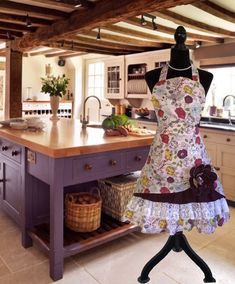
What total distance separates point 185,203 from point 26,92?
6175 millimetres

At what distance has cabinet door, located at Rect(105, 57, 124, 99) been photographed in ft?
17.6

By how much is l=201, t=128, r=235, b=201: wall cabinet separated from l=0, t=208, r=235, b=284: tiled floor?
95 cm

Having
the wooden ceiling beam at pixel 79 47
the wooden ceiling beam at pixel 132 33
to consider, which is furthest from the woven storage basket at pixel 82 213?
the wooden ceiling beam at pixel 79 47

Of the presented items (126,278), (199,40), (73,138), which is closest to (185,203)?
(126,278)

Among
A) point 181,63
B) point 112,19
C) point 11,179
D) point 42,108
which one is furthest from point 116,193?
point 42,108

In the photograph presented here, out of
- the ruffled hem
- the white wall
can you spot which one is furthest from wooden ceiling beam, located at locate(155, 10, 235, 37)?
the white wall

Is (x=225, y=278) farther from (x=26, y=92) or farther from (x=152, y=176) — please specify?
(x=26, y=92)

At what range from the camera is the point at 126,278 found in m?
2.06

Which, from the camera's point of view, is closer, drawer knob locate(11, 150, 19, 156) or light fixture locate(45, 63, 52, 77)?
drawer knob locate(11, 150, 19, 156)

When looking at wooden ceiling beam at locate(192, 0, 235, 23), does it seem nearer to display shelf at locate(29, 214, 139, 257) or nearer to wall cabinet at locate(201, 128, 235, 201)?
wall cabinet at locate(201, 128, 235, 201)

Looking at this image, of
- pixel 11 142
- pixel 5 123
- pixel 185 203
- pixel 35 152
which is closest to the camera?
pixel 185 203

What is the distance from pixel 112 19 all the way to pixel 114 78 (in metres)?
2.82

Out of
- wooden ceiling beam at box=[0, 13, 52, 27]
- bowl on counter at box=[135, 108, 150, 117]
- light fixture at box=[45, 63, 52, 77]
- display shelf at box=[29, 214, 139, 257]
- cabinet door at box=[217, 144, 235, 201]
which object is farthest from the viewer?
light fixture at box=[45, 63, 52, 77]

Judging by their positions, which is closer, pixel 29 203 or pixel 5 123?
pixel 29 203
